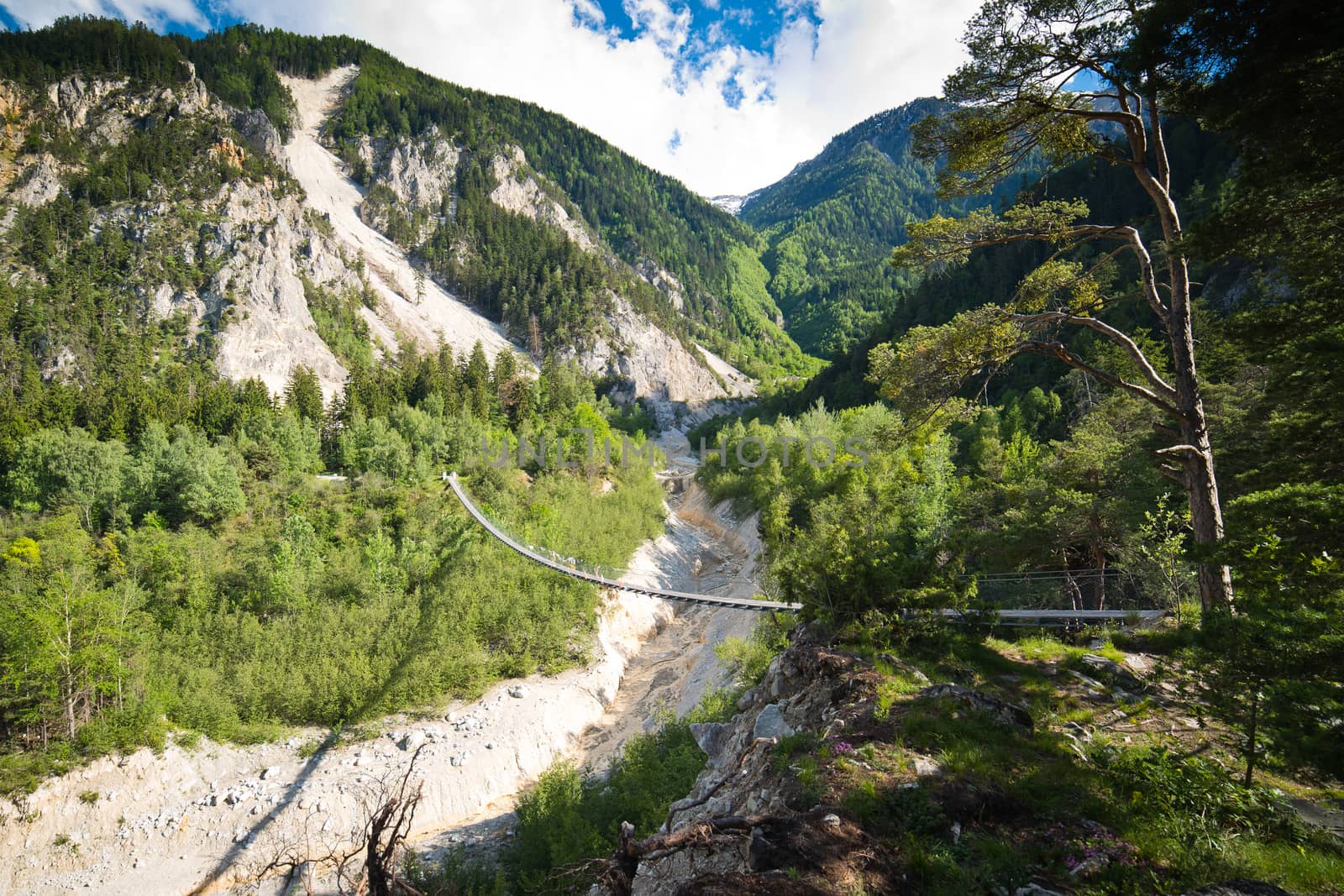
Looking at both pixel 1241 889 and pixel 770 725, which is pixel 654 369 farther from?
pixel 1241 889

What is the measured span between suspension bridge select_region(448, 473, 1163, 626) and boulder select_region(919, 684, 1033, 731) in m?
2.79

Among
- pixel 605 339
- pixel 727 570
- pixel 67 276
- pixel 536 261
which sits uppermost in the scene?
pixel 536 261

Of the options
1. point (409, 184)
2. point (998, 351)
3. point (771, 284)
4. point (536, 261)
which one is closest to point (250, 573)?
A: point (998, 351)

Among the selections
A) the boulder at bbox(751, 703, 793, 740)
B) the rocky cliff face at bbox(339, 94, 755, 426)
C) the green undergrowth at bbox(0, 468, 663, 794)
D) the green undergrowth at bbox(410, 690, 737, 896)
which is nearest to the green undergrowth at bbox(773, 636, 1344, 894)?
the boulder at bbox(751, 703, 793, 740)

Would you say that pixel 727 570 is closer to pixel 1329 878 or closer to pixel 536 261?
pixel 1329 878

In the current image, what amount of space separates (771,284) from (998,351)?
659 ft

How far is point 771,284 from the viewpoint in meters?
197

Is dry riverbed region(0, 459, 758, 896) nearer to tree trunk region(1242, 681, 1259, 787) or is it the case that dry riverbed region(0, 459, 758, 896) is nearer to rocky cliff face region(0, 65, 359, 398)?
tree trunk region(1242, 681, 1259, 787)

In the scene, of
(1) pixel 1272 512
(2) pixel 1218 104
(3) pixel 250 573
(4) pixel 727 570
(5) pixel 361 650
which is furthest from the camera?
(4) pixel 727 570

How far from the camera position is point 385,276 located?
91.6 meters

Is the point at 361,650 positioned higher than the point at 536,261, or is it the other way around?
the point at 536,261

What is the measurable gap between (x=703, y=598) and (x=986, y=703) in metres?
13.2

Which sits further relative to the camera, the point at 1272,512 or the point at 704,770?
the point at 704,770

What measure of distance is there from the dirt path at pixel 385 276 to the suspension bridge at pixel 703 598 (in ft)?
188
